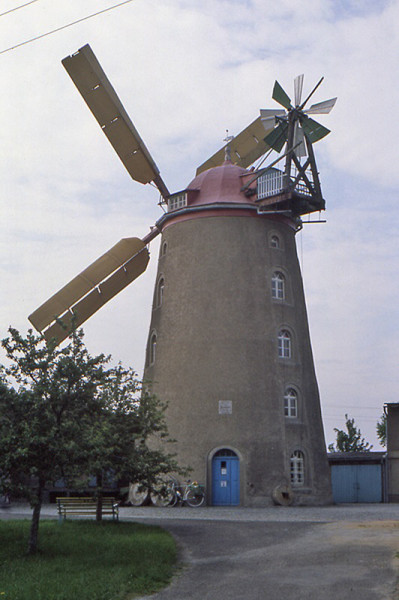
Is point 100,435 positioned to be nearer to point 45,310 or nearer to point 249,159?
point 45,310

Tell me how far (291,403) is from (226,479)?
484 centimetres

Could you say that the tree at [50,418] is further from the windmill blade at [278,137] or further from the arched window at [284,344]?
the windmill blade at [278,137]

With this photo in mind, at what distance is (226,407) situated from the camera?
117 feet

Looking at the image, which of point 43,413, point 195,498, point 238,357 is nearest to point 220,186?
point 238,357

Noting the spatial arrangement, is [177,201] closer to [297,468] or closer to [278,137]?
[278,137]

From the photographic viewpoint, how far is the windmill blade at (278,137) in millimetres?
37875

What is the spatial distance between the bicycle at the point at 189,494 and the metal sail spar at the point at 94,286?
9339mm

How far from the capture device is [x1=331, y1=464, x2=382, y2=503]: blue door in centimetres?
4538

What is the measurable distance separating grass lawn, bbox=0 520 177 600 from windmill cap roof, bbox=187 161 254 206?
64.4 feet

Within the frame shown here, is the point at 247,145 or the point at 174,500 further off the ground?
the point at 247,145

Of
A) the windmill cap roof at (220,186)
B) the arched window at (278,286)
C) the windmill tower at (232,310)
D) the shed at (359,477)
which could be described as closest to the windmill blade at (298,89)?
the windmill tower at (232,310)

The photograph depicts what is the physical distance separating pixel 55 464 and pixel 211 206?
22448 mm

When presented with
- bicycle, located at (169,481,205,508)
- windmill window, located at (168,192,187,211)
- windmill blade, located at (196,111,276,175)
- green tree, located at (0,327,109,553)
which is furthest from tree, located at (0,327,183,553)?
windmill blade, located at (196,111,276,175)

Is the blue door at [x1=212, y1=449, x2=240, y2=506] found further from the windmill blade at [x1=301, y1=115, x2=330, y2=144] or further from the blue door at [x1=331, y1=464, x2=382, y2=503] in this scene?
the windmill blade at [x1=301, y1=115, x2=330, y2=144]
